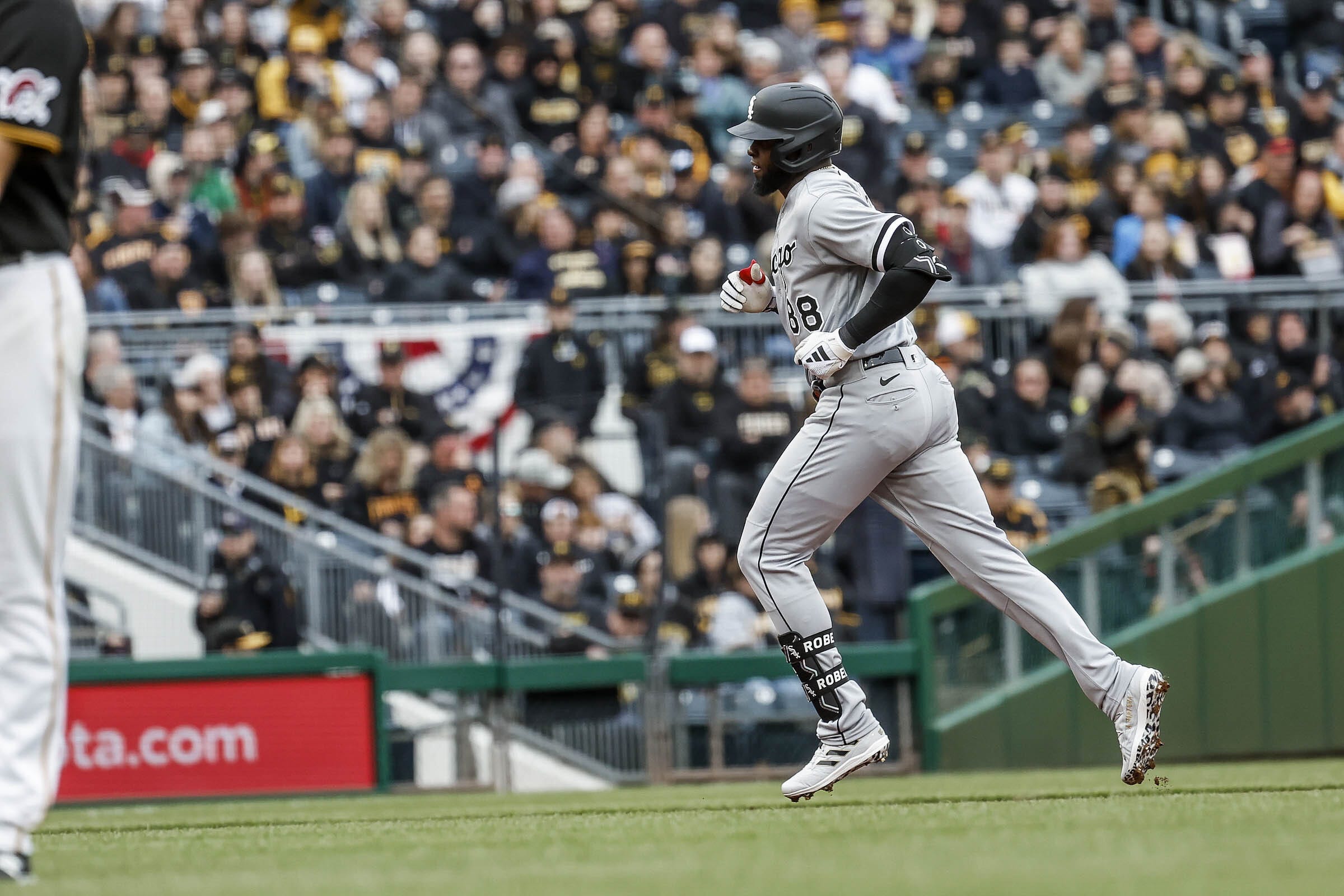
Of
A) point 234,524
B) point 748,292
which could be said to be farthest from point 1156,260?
point 748,292

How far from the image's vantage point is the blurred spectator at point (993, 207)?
1498 centimetres

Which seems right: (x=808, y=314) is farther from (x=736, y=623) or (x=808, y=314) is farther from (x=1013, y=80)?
(x=1013, y=80)

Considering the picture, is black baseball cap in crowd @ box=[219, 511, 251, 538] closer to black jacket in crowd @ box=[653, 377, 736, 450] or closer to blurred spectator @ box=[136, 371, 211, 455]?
blurred spectator @ box=[136, 371, 211, 455]

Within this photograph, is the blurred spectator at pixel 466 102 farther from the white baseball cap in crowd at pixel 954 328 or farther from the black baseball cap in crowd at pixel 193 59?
the white baseball cap in crowd at pixel 954 328

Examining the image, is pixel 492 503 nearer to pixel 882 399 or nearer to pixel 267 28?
pixel 882 399

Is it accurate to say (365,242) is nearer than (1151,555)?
No

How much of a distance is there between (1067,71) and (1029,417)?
19.4ft

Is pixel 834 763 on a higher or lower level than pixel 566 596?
lower

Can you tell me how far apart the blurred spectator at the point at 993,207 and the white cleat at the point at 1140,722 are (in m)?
8.50

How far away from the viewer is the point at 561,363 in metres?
12.5

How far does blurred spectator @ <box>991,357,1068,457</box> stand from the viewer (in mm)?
13023

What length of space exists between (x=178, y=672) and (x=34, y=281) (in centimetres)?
679

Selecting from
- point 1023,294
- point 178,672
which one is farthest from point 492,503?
point 1023,294

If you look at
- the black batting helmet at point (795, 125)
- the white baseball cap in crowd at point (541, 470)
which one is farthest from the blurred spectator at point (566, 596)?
the black batting helmet at point (795, 125)
